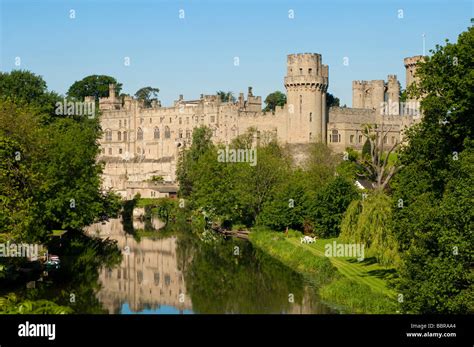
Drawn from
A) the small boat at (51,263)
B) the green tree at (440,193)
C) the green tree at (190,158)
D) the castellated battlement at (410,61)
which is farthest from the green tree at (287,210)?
the castellated battlement at (410,61)

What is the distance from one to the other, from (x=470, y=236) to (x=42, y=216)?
19328 mm

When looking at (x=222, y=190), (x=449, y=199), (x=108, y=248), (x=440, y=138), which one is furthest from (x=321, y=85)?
(x=449, y=199)

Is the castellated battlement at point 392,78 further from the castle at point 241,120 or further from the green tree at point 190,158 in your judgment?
the green tree at point 190,158

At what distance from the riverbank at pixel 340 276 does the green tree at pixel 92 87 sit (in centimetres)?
6820

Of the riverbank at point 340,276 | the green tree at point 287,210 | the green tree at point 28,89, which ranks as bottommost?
the riverbank at point 340,276

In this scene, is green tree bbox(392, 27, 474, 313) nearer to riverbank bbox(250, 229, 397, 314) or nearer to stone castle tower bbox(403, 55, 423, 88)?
riverbank bbox(250, 229, 397, 314)

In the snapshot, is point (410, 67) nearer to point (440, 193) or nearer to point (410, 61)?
point (410, 61)

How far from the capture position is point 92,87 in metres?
109

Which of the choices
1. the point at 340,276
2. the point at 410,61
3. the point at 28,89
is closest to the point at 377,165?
the point at 340,276

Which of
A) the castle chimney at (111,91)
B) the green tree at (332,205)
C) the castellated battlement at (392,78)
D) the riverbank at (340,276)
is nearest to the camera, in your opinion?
the riverbank at (340,276)

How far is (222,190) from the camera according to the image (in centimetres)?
5641

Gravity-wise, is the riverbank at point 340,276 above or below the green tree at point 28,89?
below

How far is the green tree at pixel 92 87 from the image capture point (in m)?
108

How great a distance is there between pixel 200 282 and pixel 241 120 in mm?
44494
